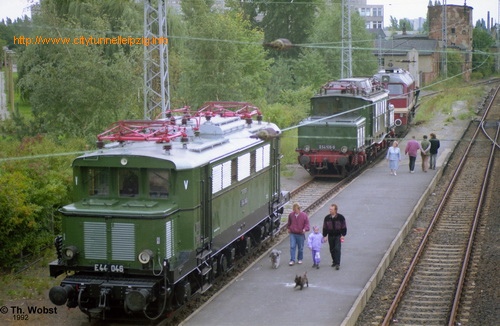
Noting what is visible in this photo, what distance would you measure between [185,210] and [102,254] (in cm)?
161

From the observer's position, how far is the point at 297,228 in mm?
17812

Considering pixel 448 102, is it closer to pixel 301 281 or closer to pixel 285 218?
pixel 285 218

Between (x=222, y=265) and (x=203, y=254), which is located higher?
(x=203, y=254)

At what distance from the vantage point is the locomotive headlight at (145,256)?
44.8ft

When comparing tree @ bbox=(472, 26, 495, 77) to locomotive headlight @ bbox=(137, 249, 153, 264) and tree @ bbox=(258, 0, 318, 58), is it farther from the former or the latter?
locomotive headlight @ bbox=(137, 249, 153, 264)

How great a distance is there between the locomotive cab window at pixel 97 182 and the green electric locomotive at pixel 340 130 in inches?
571

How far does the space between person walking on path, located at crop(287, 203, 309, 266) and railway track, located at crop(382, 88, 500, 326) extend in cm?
233

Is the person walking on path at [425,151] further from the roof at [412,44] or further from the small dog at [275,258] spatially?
the roof at [412,44]

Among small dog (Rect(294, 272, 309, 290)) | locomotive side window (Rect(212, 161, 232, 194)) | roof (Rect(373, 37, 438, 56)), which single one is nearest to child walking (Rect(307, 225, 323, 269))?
small dog (Rect(294, 272, 309, 290))

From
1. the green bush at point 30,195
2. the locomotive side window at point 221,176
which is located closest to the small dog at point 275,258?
the locomotive side window at point 221,176

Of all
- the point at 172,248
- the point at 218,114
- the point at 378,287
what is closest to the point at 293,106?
the point at 218,114

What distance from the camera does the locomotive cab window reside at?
14516mm

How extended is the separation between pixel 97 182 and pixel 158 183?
111 centimetres

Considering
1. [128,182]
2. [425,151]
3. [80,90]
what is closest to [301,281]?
[128,182]
